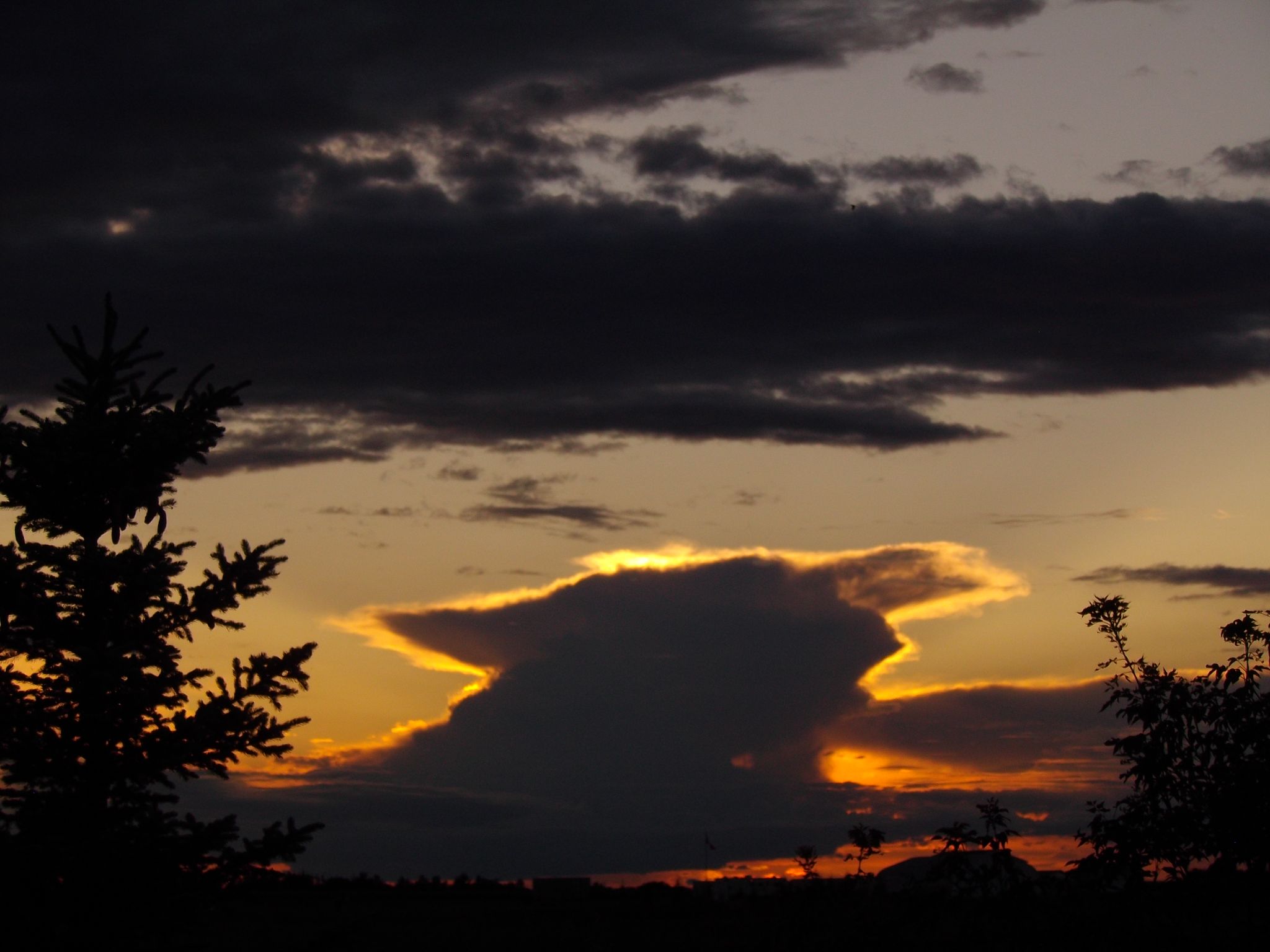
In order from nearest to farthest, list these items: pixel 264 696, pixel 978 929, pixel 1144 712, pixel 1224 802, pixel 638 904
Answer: pixel 1224 802, pixel 1144 712, pixel 264 696, pixel 978 929, pixel 638 904

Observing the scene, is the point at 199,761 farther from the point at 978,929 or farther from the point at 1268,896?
the point at 1268,896

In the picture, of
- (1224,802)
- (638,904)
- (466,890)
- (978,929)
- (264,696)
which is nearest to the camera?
(1224,802)

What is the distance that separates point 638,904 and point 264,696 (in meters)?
88.4

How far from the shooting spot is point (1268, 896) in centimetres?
1440

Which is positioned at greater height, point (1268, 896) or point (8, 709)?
point (8, 709)

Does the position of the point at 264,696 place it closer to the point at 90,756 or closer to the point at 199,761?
the point at 199,761

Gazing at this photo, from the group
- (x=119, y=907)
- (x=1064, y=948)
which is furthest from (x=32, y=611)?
(x=1064, y=948)

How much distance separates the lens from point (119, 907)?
49.5 feet

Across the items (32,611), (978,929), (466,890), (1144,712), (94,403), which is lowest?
(466,890)

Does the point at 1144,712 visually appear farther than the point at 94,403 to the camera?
No

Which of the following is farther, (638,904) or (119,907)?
(638,904)

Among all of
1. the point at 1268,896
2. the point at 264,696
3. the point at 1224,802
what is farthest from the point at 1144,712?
the point at 264,696

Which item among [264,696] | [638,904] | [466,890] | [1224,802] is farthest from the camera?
[466,890]

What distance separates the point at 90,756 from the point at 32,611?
1.91 meters
